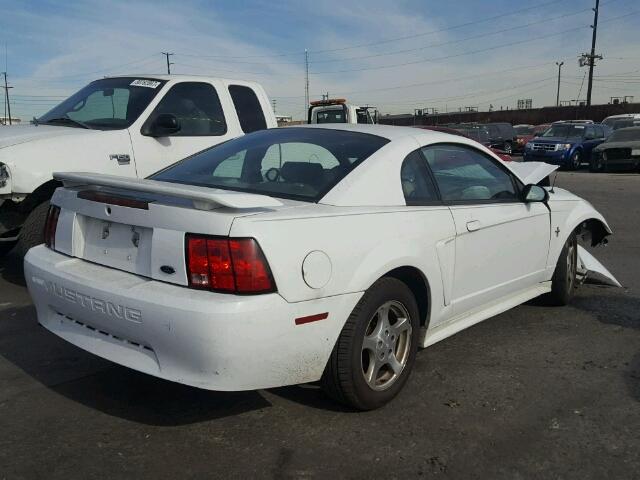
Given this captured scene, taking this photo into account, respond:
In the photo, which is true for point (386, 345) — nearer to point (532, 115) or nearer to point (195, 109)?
point (195, 109)

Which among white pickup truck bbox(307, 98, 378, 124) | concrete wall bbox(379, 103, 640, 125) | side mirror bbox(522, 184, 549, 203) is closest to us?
side mirror bbox(522, 184, 549, 203)

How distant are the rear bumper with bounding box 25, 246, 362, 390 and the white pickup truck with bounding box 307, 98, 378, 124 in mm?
15060

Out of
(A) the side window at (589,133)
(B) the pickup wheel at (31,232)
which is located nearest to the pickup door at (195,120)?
(B) the pickup wheel at (31,232)

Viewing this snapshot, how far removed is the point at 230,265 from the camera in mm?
2646

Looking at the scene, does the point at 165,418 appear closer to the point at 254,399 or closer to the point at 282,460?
the point at 254,399

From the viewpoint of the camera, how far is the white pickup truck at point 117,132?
521 centimetres

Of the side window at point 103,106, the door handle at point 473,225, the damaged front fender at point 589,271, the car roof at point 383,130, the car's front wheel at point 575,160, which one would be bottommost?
the car's front wheel at point 575,160

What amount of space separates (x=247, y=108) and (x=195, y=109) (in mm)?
717

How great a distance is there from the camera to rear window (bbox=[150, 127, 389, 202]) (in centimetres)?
338

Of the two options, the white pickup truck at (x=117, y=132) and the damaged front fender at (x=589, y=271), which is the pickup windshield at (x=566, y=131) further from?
the damaged front fender at (x=589, y=271)

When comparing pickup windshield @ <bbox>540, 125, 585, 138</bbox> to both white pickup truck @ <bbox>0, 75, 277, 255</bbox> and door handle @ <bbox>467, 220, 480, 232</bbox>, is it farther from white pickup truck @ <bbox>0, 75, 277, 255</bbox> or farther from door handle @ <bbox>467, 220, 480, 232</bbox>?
door handle @ <bbox>467, 220, 480, 232</bbox>

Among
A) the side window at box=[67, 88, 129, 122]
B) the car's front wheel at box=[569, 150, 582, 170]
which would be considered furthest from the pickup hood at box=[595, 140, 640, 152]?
the side window at box=[67, 88, 129, 122]

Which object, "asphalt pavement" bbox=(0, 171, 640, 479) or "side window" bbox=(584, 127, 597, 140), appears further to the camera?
"side window" bbox=(584, 127, 597, 140)

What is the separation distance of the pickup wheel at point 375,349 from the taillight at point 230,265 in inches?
22.3
